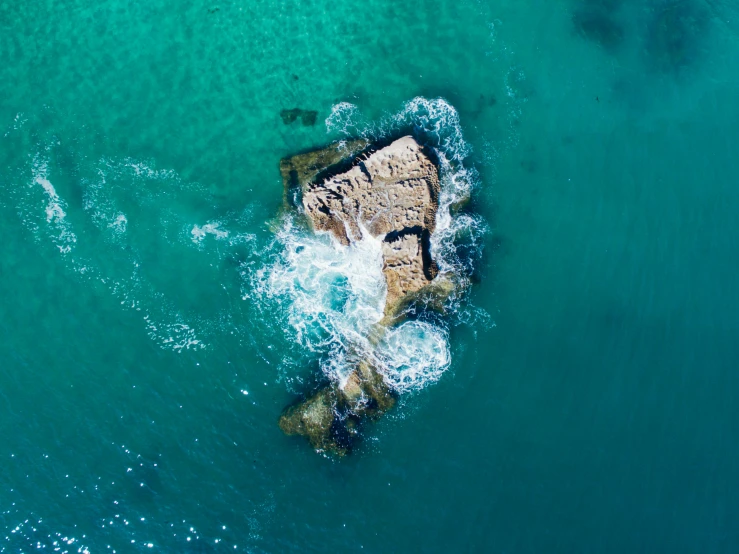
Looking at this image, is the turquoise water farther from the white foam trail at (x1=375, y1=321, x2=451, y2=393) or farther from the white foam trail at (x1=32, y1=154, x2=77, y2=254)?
the white foam trail at (x1=375, y1=321, x2=451, y2=393)

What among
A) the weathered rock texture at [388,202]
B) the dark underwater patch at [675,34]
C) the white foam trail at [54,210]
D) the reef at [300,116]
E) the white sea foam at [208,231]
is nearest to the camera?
the weathered rock texture at [388,202]

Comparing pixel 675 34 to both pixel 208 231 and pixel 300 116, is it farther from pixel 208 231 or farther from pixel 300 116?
pixel 208 231

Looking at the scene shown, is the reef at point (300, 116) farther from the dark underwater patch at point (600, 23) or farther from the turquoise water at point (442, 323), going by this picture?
the dark underwater patch at point (600, 23)

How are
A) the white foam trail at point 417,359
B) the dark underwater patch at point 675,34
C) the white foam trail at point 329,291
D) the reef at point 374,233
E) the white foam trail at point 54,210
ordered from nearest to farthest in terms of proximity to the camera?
1. the reef at point 374,233
2. the white foam trail at point 417,359
3. the white foam trail at point 329,291
4. the white foam trail at point 54,210
5. the dark underwater patch at point 675,34

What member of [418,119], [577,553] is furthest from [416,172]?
[577,553]

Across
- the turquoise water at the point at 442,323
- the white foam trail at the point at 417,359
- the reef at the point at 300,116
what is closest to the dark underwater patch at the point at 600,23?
the turquoise water at the point at 442,323

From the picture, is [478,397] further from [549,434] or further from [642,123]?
[642,123]
